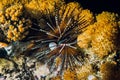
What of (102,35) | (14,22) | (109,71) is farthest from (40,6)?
(109,71)

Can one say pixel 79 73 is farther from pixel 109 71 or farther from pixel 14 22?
pixel 14 22

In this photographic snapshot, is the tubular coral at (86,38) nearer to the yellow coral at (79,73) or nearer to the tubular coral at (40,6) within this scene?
the yellow coral at (79,73)

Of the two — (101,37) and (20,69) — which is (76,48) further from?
(20,69)

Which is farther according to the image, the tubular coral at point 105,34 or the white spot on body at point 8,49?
the white spot on body at point 8,49

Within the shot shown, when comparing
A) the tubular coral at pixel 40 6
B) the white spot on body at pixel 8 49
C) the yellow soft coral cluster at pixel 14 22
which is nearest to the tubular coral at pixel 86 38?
the tubular coral at pixel 40 6

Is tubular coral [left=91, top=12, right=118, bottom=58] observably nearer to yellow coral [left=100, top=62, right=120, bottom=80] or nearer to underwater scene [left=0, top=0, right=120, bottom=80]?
underwater scene [left=0, top=0, right=120, bottom=80]

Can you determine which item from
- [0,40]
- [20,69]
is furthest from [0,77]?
[0,40]
